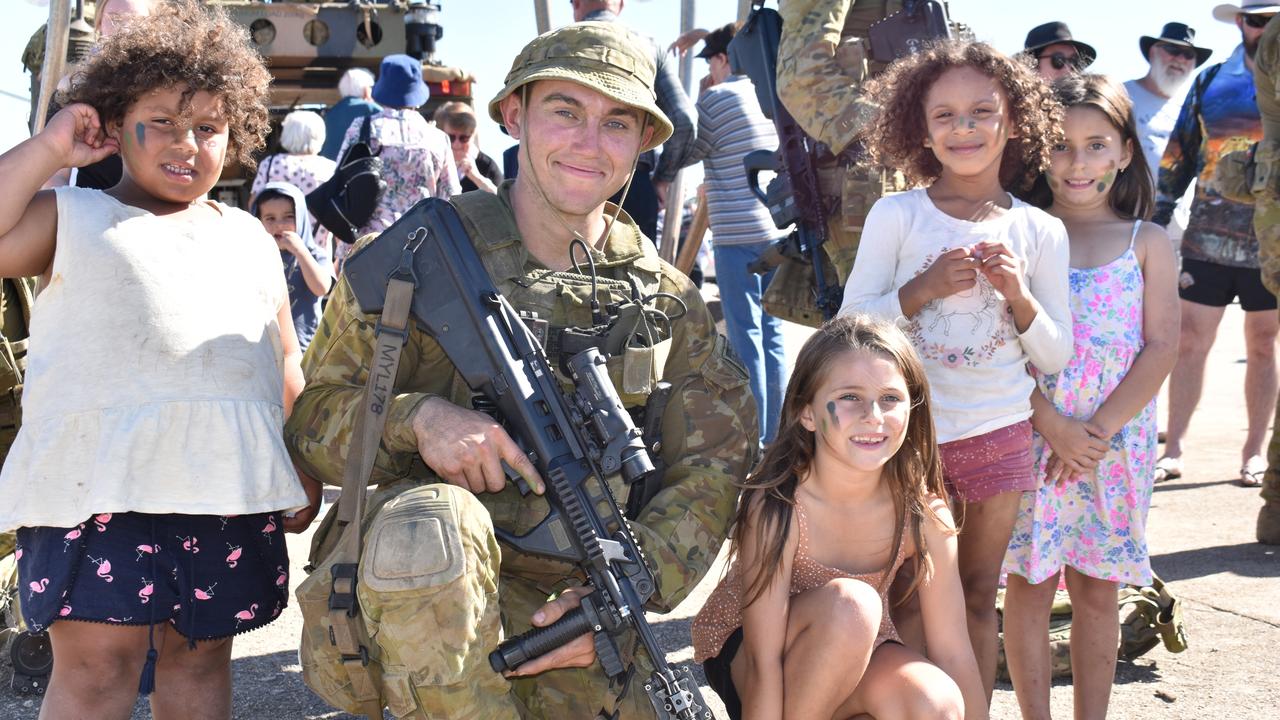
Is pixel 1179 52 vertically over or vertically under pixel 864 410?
over

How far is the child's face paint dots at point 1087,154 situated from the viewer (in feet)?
10.6

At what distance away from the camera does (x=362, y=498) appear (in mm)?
2459

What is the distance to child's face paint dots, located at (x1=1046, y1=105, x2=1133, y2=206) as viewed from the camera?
3.24m

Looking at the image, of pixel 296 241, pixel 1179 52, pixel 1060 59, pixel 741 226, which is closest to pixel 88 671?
pixel 296 241

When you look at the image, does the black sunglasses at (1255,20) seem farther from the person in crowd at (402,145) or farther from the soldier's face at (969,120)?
the person in crowd at (402,145)

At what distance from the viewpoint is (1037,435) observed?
126 inches

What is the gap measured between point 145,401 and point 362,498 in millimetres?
491

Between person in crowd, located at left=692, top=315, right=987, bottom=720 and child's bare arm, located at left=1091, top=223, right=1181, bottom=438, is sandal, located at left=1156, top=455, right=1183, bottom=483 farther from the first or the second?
person in crowd, located at left=692, top=315, right=987, bottom=720

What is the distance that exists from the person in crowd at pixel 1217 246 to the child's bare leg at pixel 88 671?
434 cm

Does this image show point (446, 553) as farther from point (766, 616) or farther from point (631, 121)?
point (631, 121)

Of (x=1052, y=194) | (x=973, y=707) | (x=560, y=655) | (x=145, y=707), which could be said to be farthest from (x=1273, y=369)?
(x=145, y=707)

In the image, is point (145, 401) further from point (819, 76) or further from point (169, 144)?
point (819, 76)

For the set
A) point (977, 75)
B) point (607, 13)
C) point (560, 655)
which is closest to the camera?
point (560, 655)

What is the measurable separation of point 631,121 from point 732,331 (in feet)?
9.86
